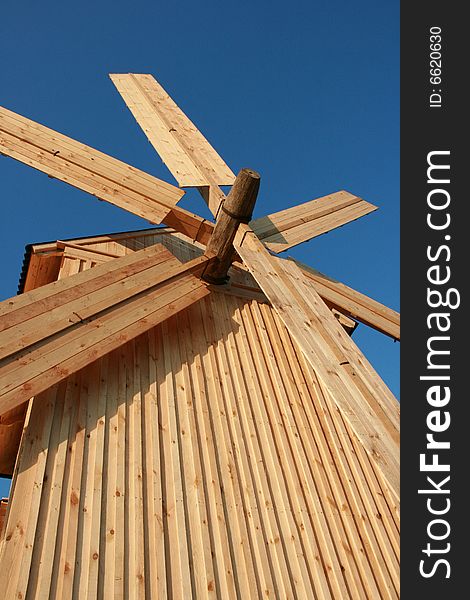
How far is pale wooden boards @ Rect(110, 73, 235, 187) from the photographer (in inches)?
239

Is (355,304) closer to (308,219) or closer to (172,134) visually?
(308,219)

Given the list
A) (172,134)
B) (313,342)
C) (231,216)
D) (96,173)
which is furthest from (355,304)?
(96,173)

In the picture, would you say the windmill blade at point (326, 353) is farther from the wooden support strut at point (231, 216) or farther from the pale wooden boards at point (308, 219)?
the pale wooden boards at point (308, 219)

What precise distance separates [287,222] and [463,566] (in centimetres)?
422

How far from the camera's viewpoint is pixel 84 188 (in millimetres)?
5414

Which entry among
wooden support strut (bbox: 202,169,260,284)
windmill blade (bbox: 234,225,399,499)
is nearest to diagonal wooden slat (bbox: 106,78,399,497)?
windmill blade (bbox: 234,225,399,499)

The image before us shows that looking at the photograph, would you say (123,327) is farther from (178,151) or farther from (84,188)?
(178,151)

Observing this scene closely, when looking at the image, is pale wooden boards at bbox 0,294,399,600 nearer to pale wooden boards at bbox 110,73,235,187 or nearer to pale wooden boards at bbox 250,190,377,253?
pale wooden boards at bbox 250,190,377,253

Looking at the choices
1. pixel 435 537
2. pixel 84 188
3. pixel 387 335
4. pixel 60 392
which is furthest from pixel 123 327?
pixel 387 335

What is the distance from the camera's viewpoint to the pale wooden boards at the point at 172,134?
19.9ft

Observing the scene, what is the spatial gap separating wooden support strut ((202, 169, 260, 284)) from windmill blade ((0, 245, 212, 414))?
1.77 ft

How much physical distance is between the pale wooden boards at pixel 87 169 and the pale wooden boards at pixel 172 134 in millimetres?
326

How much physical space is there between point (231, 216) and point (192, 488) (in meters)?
2.74

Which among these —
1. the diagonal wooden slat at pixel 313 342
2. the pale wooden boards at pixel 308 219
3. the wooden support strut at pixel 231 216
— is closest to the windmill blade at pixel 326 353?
the diagonal wooden slat at pixel 313 342
